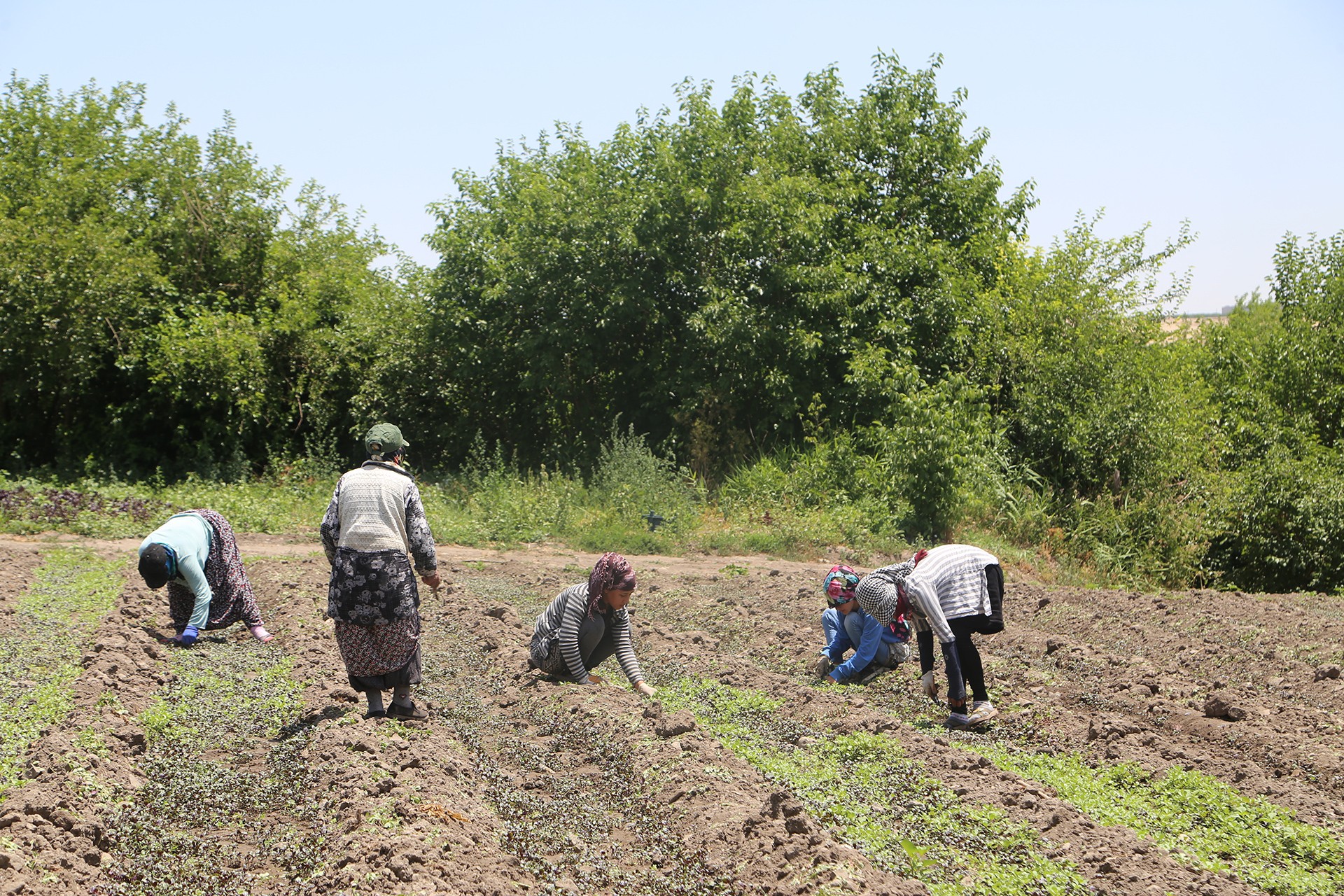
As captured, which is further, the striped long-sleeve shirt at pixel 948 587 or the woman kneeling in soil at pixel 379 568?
the striped long-sleeve shirt at pixel 948 587

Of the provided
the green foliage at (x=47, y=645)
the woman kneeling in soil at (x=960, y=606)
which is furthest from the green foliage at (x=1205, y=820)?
the green foliage at (x=47, y=645)

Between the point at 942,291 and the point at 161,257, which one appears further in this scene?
the point at 161,257

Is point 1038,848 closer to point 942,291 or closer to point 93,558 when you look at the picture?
point 93,558

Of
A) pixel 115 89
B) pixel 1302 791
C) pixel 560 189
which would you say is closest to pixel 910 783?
pixel 1302 791

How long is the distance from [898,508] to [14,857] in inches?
548

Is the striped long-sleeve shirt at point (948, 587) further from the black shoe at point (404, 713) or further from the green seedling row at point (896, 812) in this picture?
the black shoe at point (404, 713)

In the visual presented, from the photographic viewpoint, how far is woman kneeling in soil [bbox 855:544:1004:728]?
6.76 meters

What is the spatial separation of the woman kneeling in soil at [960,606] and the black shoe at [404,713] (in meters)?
2.99

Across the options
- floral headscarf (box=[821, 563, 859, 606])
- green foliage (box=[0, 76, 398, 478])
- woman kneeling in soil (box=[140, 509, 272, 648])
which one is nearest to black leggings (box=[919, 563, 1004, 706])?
floral headscarf (box=[821, 563, 859, 606])

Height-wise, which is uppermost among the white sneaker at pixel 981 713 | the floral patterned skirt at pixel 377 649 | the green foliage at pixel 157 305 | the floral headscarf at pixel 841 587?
the green foliage at pixel 157 305

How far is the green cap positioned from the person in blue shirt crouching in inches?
131

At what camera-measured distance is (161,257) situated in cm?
2114

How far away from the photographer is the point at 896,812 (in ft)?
17.5

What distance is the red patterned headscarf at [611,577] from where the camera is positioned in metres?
6.96
